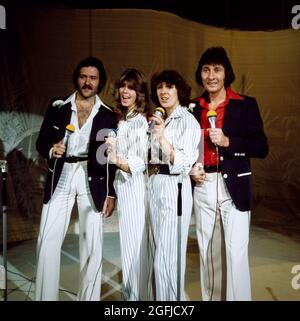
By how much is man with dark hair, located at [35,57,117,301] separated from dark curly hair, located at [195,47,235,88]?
1.94ft

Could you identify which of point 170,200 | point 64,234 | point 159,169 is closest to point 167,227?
point 170,200

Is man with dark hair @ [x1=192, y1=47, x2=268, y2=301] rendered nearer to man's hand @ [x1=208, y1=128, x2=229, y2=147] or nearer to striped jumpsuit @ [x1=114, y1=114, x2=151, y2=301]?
man's hand @ [x1=208, y1=128, x2=229, y2=147]

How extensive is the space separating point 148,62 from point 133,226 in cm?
102

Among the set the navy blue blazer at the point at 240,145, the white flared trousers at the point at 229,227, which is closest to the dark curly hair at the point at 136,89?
the navy blue blazer at the point at 240,145

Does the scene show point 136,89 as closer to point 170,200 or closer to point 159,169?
point 159,169

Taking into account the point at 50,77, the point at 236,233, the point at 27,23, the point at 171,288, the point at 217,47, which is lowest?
the point at 171,288

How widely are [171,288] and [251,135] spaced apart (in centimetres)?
→ 100

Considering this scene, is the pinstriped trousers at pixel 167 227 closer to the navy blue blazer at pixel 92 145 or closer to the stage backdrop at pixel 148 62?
the navy blue blazer at pixel 92 145

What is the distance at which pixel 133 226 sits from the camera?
7.19ft

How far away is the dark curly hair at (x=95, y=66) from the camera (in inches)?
92.8

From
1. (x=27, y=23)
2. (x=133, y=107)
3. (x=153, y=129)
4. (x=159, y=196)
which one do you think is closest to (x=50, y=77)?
(x=27, y=23)

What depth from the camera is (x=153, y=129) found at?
80.2 inches

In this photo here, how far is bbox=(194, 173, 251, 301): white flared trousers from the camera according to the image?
7.22 ft

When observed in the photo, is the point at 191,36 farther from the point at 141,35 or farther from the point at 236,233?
the point at 236,233
